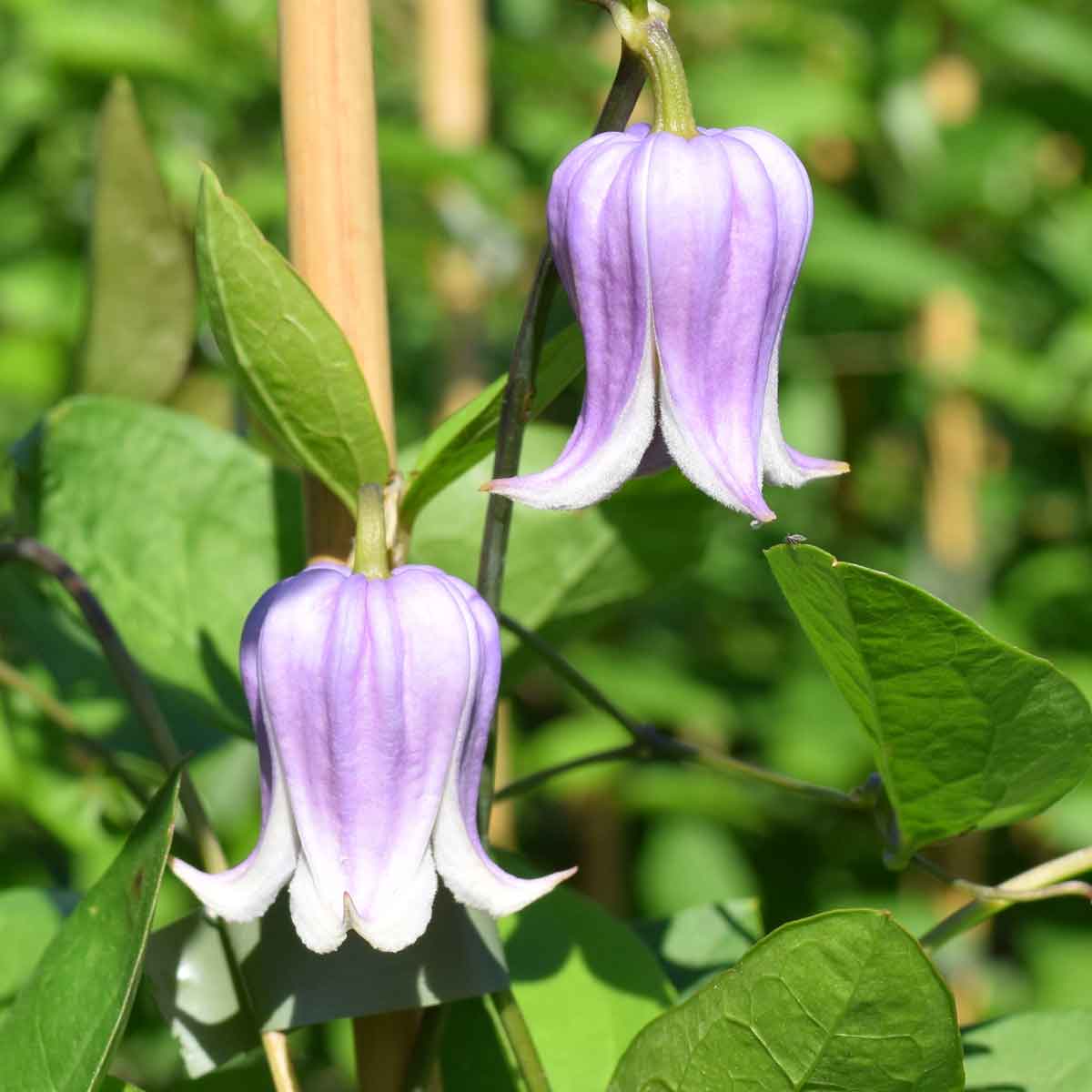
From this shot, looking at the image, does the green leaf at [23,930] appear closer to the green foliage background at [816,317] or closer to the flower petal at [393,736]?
the flower petal at [393,736]

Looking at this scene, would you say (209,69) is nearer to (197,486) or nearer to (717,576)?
(717,576)

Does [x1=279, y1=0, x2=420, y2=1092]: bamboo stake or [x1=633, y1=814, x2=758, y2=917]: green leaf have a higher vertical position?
[x1=279, y1=0, x2=420, y2=1092]: bamboo stake

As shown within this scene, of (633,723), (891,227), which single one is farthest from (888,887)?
(633,723)

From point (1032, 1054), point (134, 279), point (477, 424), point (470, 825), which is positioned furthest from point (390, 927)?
point (134, 279)

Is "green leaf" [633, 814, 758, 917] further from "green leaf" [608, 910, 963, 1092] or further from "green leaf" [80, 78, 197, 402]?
"green leaf" [608, 910, 963, 1092]

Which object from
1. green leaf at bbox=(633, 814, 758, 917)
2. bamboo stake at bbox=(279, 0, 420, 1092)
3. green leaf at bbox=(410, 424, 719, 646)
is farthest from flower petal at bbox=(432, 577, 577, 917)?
green leaf at bbox=(633, 814, 758, 917)

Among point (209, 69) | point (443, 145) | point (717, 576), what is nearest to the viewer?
point (443, 145)
